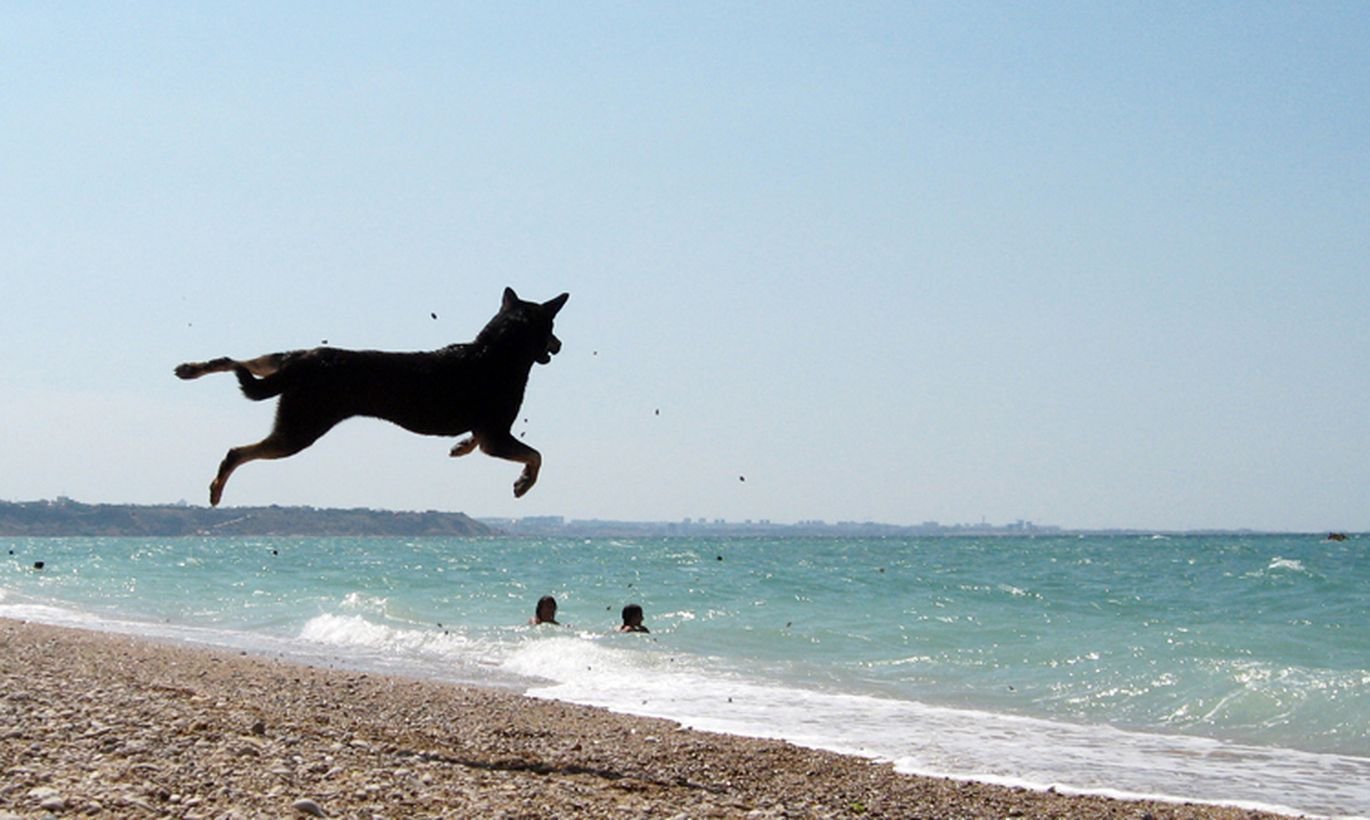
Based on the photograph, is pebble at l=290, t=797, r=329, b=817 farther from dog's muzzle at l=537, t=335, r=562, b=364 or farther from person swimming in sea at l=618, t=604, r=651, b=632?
person swimming in sea at l=618, t=604, r=651, b=632

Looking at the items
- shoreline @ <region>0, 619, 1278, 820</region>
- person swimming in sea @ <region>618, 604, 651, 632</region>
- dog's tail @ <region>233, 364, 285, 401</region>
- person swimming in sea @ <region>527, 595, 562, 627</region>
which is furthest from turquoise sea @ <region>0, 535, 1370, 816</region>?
dog's tail @ <region>233, 364, 285, 401</region>

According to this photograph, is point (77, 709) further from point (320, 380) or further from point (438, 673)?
point (438, 673)

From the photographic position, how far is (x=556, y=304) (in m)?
9.10

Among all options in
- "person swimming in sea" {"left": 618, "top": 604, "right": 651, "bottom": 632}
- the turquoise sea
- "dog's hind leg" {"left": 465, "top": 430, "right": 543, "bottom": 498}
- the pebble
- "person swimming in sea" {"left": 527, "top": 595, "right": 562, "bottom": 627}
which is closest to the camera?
the pebble

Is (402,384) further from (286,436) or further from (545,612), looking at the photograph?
(545,612)

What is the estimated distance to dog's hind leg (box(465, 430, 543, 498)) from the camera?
30.0 ft

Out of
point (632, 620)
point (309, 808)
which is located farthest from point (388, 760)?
point (632, 620)

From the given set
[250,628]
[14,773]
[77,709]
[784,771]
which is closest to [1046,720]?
[784,771]

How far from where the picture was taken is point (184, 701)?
1076cm

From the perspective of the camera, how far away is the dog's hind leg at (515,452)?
9.16 metres

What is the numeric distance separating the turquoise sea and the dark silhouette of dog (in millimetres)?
4848

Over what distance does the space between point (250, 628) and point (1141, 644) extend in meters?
15.2

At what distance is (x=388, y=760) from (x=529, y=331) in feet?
8.88

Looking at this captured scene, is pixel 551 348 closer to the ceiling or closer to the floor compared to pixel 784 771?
closer to the ceiling
